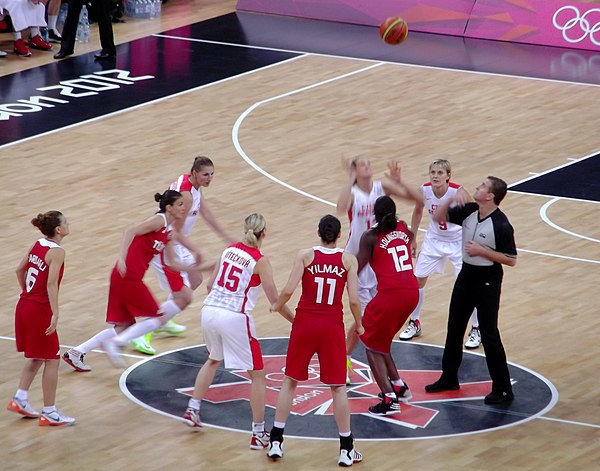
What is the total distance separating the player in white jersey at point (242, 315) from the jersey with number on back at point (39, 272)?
1332 millimetres

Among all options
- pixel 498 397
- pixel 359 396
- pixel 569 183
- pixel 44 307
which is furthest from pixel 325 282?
pixel 569 183

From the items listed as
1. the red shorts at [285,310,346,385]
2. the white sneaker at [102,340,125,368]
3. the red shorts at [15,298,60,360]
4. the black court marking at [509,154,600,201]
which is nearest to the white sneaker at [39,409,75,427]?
the red shorts at [15,298,60,360]

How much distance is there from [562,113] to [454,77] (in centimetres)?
259

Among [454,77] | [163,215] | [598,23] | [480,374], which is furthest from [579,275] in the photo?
[598,23]

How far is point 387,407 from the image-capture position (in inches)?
432

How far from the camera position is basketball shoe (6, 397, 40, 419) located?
35.6 feet

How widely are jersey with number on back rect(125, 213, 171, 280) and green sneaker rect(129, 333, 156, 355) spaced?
706 mm

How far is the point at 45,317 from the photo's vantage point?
10.7 meters

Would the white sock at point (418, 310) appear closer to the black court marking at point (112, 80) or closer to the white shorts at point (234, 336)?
the white shorts at point (234, 336)

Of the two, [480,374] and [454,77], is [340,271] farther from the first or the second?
[454,77]

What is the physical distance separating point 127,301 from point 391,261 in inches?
98.9

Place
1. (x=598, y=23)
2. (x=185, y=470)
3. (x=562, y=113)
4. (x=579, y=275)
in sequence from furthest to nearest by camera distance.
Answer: (x=598, y=23)
(x=562, y=113)
(x=579, y=275)
(x=185, y=470)

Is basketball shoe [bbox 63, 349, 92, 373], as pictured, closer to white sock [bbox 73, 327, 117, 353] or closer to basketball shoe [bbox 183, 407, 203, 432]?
white sock [bbox 73, 327, 117, 353]

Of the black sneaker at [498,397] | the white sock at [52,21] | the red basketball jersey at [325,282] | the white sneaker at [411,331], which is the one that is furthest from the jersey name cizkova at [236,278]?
the white sock at [52,21]
